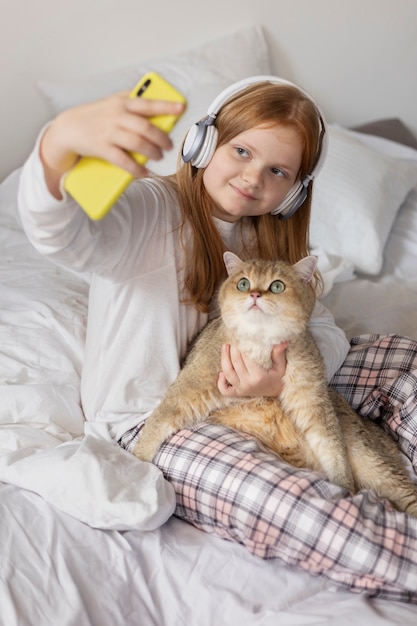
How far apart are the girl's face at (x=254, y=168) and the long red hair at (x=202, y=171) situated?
0.02 m

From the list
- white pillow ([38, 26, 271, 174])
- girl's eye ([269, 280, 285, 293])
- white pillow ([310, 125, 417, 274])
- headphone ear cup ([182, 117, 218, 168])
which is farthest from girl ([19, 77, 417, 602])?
white pillow ([38, 26, 271, 174])

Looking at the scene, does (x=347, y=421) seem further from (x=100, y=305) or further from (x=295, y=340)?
(x=100, y=305)

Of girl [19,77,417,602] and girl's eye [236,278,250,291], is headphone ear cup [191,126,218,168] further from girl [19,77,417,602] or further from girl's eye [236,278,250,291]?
girl's eye [236,278,250,291]

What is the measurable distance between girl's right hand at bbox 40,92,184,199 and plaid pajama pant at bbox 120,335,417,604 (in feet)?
1.88

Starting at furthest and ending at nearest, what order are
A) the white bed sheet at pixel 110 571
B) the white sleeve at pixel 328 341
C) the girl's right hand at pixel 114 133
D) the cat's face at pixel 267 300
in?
the white sleeve at pixel 328 341 < the cat's face at pixel 267 300 < the white bed sheet at pixel 110 571 < the girl's right hand at pixel 114 133

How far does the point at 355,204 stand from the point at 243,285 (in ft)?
3.46

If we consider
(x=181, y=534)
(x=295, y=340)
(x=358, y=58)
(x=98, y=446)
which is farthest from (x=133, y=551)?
(x=358, y=58)

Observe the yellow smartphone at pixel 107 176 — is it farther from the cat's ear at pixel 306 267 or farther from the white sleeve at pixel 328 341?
the white sleeve at pixel 328 341

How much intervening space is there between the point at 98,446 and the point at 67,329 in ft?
1.40

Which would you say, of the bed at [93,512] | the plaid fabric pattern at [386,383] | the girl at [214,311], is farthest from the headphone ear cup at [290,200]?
the bed at [93,512]

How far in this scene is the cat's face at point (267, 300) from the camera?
129 cm

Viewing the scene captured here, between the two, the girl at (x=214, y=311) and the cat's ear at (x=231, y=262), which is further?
the cat's ear at (x=231, y=262)

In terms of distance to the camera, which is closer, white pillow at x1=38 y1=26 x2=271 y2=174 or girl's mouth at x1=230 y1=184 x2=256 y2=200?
girl's mouth at x1=230 y1=184 x2=256 y2=200

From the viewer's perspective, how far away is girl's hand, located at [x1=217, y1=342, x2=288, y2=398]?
1.34 meters
